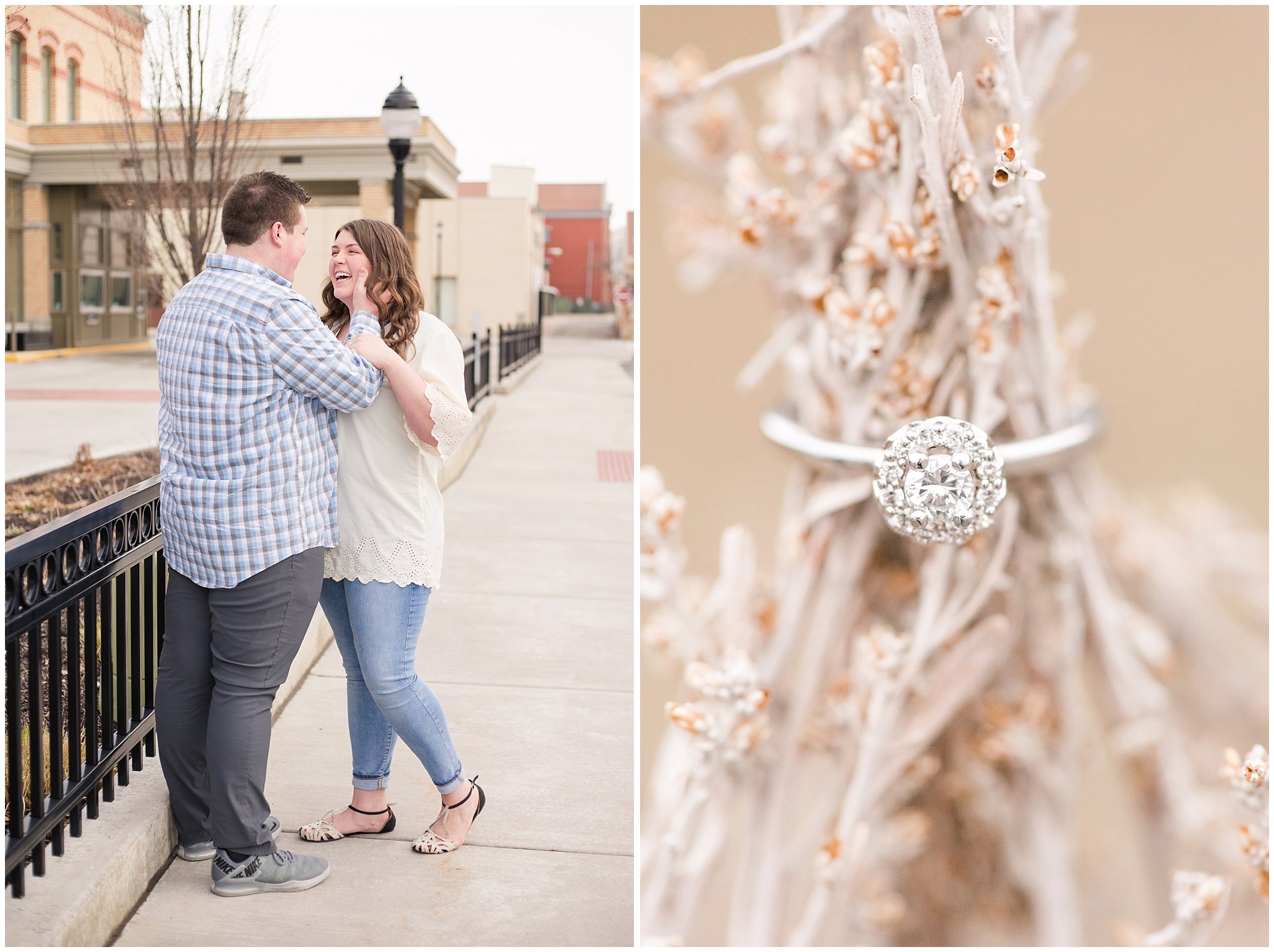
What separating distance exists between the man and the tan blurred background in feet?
3.75

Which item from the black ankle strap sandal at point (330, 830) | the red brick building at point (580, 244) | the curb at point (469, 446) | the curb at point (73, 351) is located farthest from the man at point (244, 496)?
the red brick building at point (580, 244)

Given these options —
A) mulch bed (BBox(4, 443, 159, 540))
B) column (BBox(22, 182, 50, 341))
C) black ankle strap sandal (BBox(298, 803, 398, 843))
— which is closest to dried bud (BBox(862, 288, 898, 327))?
black ankle strap sandal (BBox(298, 803, 398, 843))

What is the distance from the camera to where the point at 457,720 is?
11.7 feet

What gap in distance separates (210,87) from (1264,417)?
23.2 feet

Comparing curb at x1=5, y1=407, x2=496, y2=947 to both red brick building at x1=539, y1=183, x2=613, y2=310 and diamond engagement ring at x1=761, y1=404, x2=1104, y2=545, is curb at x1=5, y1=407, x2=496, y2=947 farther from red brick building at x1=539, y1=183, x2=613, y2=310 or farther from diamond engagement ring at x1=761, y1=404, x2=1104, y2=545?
red brick building at x1=539, y1=183, x2=613, y2=310

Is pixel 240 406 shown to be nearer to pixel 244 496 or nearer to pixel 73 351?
pixel 244 496

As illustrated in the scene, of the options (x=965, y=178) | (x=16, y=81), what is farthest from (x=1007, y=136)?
(x=16, y=81)

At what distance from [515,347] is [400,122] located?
1027 cm

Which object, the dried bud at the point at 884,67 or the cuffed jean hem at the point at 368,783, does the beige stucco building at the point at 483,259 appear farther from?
the dried bud at the point at 884,67

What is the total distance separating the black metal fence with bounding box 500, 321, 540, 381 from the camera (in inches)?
645

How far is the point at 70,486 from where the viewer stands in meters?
6.57

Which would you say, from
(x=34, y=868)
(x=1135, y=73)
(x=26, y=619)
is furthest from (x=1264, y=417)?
(x=34, y=868)

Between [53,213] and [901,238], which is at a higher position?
[53,213]

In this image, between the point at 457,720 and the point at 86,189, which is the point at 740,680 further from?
the point at 86,189
